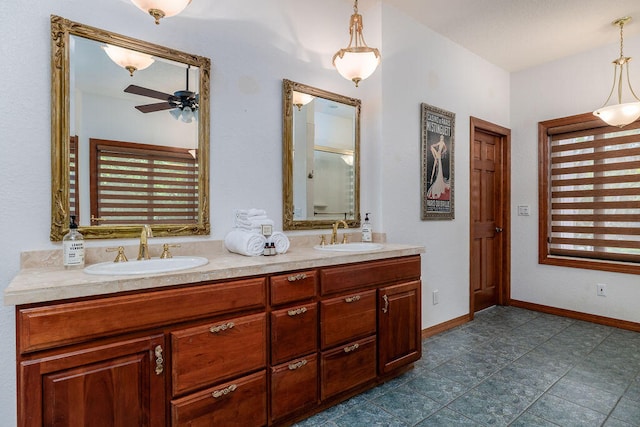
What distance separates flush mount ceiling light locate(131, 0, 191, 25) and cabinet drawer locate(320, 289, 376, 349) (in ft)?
5.26

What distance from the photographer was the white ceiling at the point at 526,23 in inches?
107

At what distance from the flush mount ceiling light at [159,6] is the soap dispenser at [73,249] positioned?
3.32 ft

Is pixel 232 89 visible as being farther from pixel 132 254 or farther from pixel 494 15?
pixel 494 15

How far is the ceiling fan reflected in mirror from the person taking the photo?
6.03 ft

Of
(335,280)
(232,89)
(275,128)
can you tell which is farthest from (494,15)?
(335,280)

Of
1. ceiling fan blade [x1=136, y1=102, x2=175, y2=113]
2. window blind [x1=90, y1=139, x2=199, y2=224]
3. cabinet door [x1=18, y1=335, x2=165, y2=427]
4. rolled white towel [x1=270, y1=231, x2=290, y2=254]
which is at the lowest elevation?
cabinet door [x1=18, y1=335, x2=165, y2=427]

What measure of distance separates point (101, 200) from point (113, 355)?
822mm

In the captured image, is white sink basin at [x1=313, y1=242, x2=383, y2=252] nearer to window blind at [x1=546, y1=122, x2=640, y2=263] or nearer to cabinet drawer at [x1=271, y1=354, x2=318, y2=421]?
cabinet drawer at [x1=271, y1=354, x2=318, y2=421]

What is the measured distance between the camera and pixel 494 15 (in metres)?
2.87

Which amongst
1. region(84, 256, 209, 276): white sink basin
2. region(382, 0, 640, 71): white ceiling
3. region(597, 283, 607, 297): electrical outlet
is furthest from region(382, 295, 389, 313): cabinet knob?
region(597, 283, 607, 297): electrical outlet

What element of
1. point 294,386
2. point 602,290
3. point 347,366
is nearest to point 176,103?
point 294,386

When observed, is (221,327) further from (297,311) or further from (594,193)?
(594,193)

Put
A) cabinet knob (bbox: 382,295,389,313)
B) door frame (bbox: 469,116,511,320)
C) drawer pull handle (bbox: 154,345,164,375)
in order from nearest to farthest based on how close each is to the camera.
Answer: drawer pull handle (bbox: 154,345,164,375) < cabinet knob (bbox: 382,295,389,313) < door frame (bbox: 469,116,511,320)

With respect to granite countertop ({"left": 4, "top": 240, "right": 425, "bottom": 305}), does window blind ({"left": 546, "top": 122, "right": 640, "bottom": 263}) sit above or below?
above
